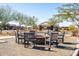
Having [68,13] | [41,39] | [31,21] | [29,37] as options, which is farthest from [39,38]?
[68,13]

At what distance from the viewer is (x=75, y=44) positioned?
4.54 metres

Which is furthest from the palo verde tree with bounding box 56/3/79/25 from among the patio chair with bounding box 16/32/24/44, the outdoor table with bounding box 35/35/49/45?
the patio chair with bounding box 16/32/24/44

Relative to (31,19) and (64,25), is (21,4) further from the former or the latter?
(64,25)

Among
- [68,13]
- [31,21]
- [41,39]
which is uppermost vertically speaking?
[68,13]


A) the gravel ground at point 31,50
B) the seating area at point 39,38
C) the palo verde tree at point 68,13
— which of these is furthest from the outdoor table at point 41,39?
the palo verde tree at point 68,13

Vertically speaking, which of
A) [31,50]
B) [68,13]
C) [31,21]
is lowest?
[31,50]

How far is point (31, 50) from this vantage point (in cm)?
455

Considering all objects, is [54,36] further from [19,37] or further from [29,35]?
[19,37]

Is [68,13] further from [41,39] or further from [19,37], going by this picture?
[19,37]

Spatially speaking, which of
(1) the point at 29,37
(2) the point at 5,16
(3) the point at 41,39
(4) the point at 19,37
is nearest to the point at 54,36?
(3) the point at 41,39

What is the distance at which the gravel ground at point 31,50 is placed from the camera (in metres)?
4.52

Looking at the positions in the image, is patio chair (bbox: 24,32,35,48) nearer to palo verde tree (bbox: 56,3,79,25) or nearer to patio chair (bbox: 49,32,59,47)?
patio chair (bbox: 49,32,59,47)

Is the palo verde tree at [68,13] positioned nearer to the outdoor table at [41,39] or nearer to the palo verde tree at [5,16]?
the outdoor table at [41,39]

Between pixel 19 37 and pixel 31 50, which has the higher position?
pixel 19 37
